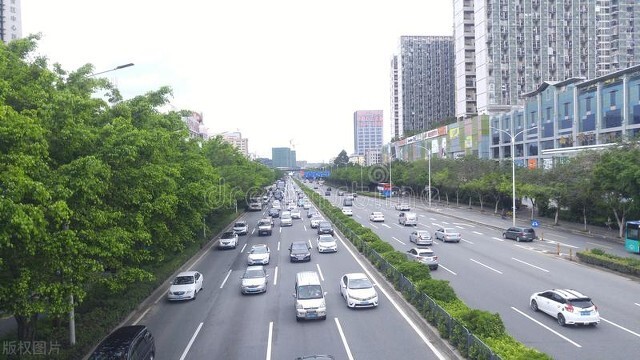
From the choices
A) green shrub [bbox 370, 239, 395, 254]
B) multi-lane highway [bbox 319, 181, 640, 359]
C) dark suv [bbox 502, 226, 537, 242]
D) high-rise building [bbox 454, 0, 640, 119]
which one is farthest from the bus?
high-rise building [bbox 454, 0, 640, 119]

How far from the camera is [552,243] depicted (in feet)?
125

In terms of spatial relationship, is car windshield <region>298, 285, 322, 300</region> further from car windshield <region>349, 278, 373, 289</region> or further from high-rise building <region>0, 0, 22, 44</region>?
high-rise building <region>0, 0, 22, 44</region>

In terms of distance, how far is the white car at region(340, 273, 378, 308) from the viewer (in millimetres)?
19766

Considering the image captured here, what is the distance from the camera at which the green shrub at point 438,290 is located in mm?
17344

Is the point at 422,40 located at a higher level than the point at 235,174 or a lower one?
higher

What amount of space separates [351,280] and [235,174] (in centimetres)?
3147

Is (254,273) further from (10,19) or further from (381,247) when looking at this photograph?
(10,19)

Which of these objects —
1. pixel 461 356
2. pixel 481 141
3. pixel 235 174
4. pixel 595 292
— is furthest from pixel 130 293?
pixel 481 141

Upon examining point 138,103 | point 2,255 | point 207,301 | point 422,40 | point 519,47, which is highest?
point 422,40

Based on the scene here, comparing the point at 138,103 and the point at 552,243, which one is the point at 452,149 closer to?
the point at 552,243

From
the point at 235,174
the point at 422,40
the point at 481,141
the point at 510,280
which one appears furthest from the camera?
the point at 422,40

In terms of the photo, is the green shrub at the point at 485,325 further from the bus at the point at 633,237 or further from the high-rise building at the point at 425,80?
the high-rise building at the point at 425,80

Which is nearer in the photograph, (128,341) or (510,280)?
(128,341)

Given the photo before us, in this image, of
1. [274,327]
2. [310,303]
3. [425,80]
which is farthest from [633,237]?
[425,80]
